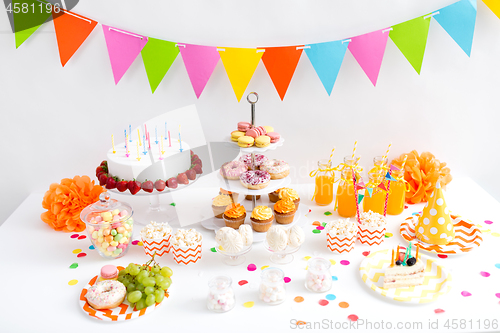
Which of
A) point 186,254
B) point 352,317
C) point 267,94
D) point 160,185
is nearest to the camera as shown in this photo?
point 352,317

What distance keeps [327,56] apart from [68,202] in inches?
47.3

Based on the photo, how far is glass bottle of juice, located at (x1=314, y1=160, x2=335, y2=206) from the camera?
1833 mm

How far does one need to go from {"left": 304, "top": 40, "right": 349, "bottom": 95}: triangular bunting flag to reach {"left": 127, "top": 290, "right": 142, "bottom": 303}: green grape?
3.73 feet

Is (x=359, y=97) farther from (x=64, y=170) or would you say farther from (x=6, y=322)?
(x=6, y=322)

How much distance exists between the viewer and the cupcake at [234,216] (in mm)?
1595

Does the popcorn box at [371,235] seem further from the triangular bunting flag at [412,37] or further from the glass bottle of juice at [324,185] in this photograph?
the triangular bunting flag at [412,37]

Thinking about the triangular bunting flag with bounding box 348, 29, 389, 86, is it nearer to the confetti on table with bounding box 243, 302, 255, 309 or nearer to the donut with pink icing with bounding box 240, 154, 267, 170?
the donut with pink icing with bounding box 240, 154, 267, 170

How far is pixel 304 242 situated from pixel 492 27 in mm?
1203

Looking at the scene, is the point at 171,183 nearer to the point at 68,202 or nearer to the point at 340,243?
the point at 68,202

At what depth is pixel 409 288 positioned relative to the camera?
131 cm

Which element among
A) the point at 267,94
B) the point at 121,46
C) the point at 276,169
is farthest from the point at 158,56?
the point at 276,169

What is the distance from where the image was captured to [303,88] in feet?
6.30

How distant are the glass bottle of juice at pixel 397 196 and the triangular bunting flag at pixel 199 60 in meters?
0.88

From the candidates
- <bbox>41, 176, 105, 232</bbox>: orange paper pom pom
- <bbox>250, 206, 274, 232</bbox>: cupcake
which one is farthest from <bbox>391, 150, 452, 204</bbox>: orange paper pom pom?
<bbox>41, 176, 105, 232</bbox>: orange paper pom pom
